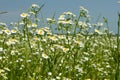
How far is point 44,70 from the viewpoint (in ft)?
10.3

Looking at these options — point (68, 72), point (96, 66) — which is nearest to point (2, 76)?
point (68, 72)

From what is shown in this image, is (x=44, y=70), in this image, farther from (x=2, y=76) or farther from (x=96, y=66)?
(x=96, y=66)

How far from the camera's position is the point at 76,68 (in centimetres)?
403

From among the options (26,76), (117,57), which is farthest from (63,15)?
(117,57)

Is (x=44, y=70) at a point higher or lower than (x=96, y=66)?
higher

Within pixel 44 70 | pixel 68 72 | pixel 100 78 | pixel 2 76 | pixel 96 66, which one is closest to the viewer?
pixel 44 70

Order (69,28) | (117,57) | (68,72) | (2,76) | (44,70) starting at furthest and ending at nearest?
1. (69,28)
2. (68,72)
3. (2,76)
4. (44,70)
5. (117,57)

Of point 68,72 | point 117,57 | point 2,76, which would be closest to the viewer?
point 117,57

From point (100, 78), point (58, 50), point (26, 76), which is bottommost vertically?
point (100, 78)

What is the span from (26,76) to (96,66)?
1912 millimetres

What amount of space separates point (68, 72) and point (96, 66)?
4.72 ft

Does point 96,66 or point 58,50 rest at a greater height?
point 58,50

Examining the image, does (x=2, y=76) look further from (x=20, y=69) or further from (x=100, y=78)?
(x=100, y=78)

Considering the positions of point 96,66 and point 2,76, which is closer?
point 2,76
